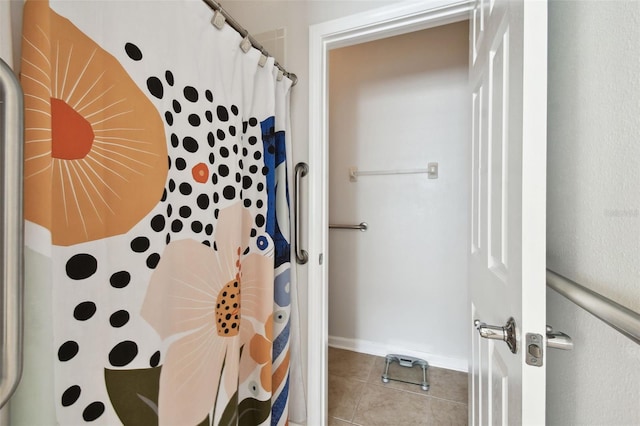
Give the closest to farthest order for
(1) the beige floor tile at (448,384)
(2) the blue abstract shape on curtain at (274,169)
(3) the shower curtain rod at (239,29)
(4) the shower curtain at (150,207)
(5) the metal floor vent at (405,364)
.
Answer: (4) the shower curtain at (150,207) < (3) the shower curtain rod at (239,29) < (2) the blue abstract shape on curtain at (274,169) < (1) the beige floor tile at (448,384) < (5) the metal floor vent at (405,364)

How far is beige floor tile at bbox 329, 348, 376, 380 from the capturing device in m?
1.93

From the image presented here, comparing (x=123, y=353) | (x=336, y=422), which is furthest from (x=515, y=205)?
(x=336, y=422)

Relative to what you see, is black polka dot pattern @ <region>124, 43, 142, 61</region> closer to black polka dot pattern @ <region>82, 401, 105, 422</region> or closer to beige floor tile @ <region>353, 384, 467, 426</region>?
black polka dot pattern @ <region>82, 401, 105, 422</region>

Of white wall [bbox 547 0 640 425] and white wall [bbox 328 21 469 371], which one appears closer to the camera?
white wall [bbox 547 0 640 425]

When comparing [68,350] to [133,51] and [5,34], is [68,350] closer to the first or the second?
[5,34]

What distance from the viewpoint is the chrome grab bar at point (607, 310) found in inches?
12.1

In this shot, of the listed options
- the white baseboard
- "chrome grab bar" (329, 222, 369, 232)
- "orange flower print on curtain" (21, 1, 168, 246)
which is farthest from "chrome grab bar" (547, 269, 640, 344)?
the white baseboard

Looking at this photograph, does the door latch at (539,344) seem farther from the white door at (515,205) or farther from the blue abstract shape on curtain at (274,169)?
the blue abstract shape on curtain at (274,169)

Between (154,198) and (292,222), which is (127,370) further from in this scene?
(292,222)

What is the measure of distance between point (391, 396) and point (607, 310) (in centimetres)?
168

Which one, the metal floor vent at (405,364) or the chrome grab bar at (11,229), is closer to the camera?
the chrome grab bar at (11,229)

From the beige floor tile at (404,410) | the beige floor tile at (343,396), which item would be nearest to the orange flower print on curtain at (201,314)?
the beige floor tile at (343,396)

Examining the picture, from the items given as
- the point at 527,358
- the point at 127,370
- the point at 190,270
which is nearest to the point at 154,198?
the point at 190,270

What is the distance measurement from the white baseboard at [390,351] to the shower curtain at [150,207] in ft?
4.08
